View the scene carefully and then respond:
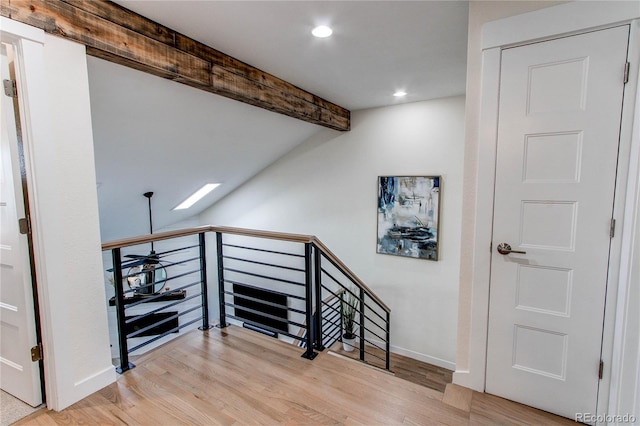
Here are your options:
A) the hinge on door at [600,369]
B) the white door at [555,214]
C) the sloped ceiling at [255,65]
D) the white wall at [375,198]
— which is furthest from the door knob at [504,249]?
the white wall at [375,198]

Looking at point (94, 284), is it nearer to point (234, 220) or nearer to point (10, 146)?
point (10, 146)

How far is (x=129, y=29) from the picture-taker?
6.18 feet

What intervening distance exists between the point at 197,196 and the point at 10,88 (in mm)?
3888

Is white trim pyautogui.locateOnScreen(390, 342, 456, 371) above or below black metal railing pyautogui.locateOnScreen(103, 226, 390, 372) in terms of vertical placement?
below

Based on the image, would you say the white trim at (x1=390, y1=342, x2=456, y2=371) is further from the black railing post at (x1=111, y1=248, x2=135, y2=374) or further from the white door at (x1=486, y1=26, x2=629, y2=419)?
the black railing post at (x1=111, y1=248, x2=135, y2=374)

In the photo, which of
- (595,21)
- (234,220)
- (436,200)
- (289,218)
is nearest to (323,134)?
(289,218)

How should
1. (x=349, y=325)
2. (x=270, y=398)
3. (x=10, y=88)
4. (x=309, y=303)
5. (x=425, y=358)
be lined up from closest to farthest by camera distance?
1. (x=10, y=88)
2. (x=270, y=398)
3. (x=309, y=303)
4. (x=425, y=358)
5. (x=349, y=325)

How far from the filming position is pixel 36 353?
1.75m

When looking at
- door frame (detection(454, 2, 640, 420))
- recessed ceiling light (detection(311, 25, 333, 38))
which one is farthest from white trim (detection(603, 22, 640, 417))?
recessed ceiling light (detection(311, 25, 333, 38))

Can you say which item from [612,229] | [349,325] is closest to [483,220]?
[612,229]

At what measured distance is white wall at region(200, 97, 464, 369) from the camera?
3.92 m

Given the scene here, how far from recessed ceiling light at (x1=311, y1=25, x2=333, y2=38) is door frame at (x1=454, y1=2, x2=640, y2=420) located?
0.95 metres

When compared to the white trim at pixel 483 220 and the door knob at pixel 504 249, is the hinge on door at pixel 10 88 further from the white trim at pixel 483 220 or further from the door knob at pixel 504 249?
the door knob at pixel 504 249

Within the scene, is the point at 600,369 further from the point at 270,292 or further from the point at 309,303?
the point at 270,292
